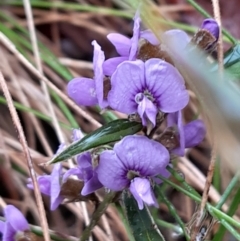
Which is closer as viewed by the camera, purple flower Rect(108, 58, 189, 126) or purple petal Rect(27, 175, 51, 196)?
purple flower Rect(108, 58, 189, 126)

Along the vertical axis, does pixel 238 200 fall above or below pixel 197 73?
below

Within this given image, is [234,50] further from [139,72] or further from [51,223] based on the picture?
[51,223]

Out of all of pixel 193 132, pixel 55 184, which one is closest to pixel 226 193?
pixel 193 132

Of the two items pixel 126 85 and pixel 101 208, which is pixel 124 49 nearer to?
pixel 126 85

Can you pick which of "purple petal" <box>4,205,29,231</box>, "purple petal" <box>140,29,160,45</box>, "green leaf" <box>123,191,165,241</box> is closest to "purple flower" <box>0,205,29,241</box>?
"purple petal" <box>4,205,29,231</box>

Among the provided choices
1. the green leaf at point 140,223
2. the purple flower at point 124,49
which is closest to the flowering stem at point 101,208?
the green leaf at point 140,223

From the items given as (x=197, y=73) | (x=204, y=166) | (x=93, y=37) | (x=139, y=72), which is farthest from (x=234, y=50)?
(x=93, y=37)

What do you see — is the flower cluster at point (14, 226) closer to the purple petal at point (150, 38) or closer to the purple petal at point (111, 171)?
the purple petal at point (111, 171)

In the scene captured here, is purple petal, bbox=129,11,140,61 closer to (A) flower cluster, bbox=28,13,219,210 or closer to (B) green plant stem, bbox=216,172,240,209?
(A) flower cluster, bbox=28,13,219,210
